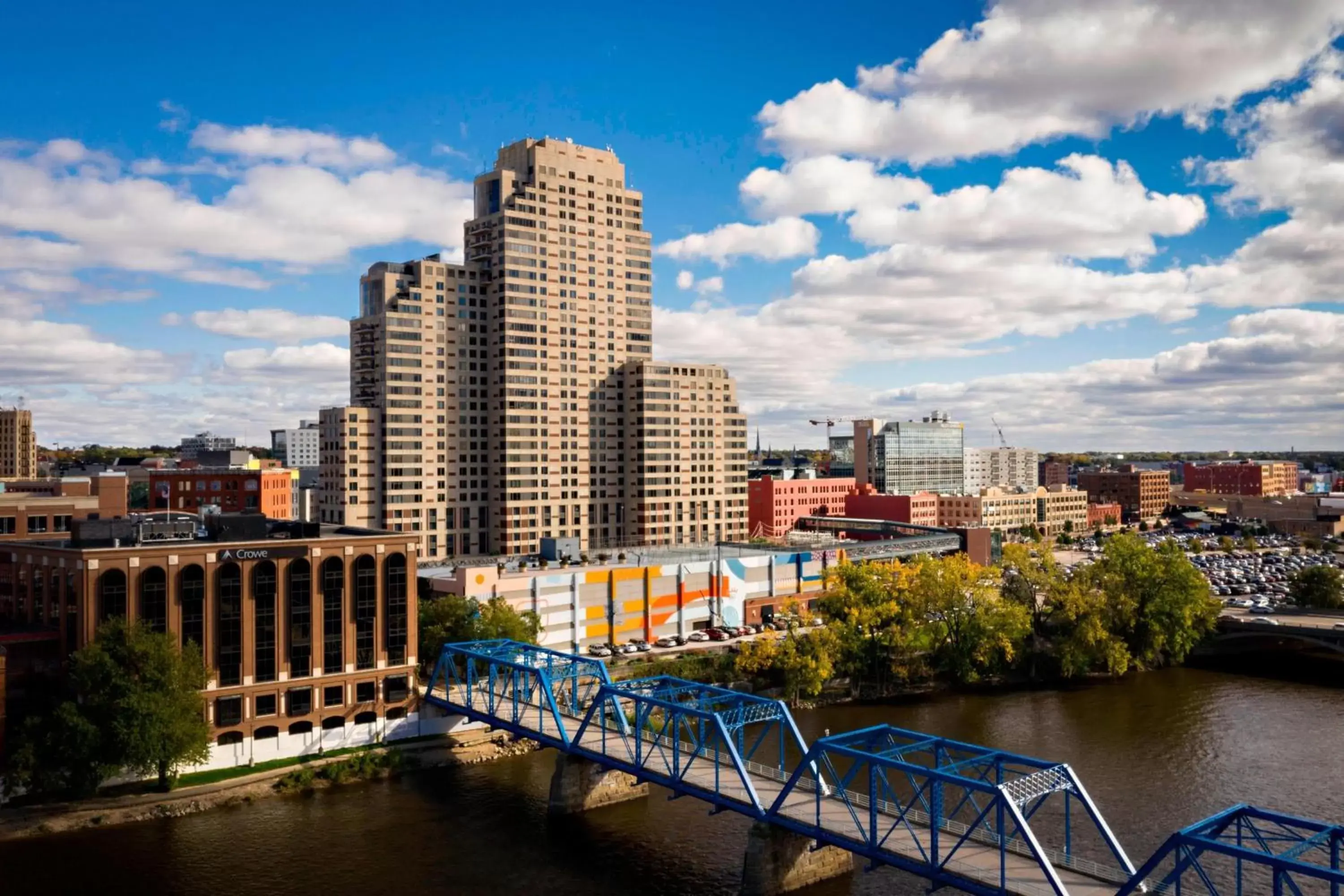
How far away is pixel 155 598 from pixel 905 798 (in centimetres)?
4139

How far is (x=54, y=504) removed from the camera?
87688 mm

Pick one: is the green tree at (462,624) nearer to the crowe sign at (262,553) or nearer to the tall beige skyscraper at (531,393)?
the crowe sign at (262,553)

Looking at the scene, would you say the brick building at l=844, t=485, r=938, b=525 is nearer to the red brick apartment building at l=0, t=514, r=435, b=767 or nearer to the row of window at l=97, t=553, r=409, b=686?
the row of window at l=97, t=553, r=409, b=686

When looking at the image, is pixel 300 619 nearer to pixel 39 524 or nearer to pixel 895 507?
pixel 39 524

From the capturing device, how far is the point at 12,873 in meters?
45.3

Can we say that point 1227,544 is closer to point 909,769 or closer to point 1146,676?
point 1146,676

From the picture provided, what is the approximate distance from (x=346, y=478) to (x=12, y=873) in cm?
6495

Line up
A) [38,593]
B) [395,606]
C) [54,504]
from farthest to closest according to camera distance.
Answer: [54,504] → [395,606] → [38,593]

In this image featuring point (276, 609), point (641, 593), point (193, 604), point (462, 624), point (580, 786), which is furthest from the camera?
point (641, 593)

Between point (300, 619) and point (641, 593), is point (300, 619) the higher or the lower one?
the higher one

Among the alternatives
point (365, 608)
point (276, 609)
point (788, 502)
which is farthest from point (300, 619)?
point (788, 502)

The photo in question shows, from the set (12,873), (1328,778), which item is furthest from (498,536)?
(1328,778)

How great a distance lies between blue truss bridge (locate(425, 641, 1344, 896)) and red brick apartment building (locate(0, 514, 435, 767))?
4.17 metres

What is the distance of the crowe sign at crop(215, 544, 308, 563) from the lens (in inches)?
2322
